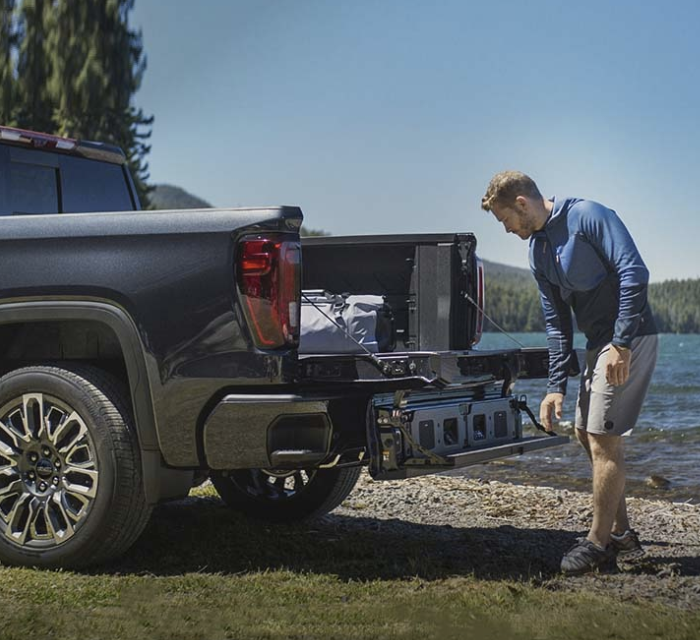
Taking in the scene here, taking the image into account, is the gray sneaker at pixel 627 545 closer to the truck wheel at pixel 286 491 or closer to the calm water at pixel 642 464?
the calm water at pixel 642 464

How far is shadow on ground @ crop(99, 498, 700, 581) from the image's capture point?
18.3ft

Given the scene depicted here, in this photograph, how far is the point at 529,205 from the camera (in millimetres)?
5508

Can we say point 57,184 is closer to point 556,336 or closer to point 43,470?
point 43,470

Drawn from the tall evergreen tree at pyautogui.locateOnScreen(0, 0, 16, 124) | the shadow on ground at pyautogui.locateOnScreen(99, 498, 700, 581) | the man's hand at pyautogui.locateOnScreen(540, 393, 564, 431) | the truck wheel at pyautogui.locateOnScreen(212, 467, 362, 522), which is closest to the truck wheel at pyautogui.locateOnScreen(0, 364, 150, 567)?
the shadow on ground at pyautogui.locateOnScreen(99, 498, 700, 581)

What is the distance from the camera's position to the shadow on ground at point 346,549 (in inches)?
220

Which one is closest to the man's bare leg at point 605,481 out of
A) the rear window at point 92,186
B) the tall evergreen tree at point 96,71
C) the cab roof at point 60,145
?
the rear window at point 92,186

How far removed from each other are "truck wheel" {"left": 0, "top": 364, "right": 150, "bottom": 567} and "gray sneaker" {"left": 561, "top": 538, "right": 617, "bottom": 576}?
1.98 m

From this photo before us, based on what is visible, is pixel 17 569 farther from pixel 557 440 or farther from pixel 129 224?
pixel 557 440

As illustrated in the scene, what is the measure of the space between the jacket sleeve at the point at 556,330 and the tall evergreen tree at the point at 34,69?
2770 centimetres

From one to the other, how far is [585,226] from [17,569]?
3.06m

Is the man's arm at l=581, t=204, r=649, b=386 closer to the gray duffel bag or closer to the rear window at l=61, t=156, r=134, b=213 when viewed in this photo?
the gray duffel bag

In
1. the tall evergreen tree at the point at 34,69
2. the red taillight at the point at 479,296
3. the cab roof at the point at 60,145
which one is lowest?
the red taillight at the point at 479,296

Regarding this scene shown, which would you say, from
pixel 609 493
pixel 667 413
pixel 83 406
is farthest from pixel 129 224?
pixel 667 413

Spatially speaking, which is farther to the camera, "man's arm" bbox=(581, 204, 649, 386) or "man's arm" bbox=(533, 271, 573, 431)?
"man's arm" bbox=(533, 271, 573, 431)
